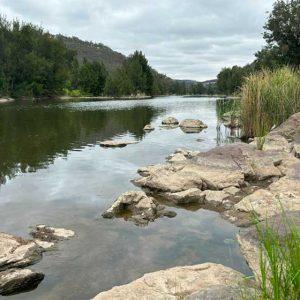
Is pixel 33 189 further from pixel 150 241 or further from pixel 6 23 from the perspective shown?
pixel 6 23

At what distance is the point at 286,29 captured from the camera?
40531 mm

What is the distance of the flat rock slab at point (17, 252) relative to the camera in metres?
5.16

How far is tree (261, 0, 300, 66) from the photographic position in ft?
132

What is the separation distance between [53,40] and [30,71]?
1131 centimetres

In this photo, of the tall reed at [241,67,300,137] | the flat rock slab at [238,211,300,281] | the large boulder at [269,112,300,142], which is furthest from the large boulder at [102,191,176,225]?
the tall reed at [241,67,300,137]

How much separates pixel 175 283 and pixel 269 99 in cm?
1227

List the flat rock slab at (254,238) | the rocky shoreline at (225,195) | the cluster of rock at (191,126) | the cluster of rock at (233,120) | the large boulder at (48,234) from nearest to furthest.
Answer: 1. the rocky shoreline at (225,195)
2. the flat rock slab at (254,238)
3. the large boulder at (48,234)
4. the cluster of rock at (233,120)
5. the cluster of rock at (191,126)

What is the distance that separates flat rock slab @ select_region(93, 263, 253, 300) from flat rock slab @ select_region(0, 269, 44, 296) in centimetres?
126

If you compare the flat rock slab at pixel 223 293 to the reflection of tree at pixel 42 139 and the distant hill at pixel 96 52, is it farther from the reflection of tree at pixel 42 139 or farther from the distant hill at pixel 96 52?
the distant hill at pixel 96 52

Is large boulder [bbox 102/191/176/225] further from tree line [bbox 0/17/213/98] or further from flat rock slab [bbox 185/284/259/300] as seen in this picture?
tree line [bbox 0/17/213/98]

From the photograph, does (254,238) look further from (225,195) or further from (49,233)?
(225,195)

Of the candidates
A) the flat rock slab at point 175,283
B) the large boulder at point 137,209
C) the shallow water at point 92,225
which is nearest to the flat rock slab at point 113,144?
the shallow water at point 92,225

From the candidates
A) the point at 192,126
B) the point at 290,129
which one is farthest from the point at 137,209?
the point at 192,126

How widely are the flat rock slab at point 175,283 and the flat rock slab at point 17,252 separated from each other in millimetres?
1684
